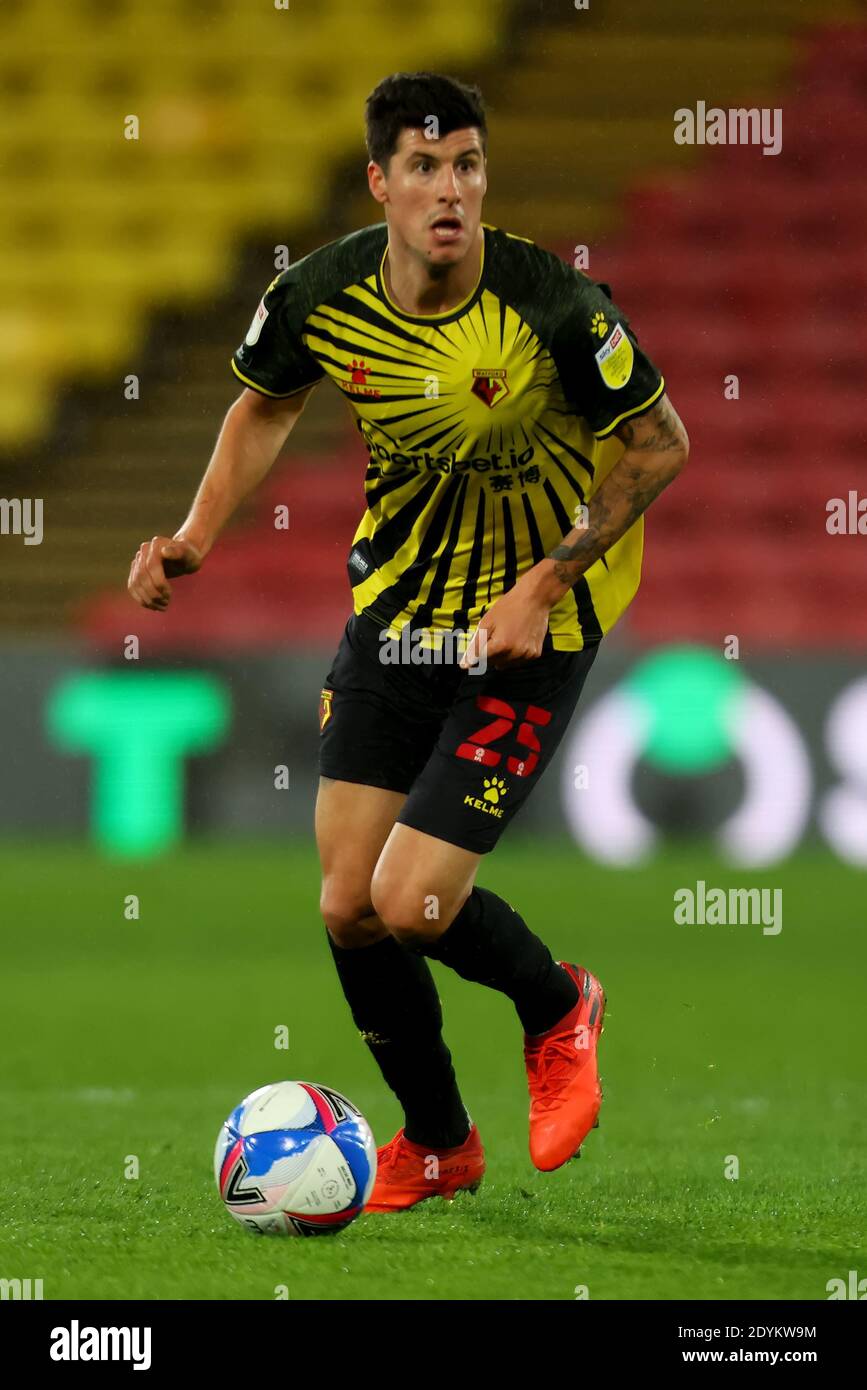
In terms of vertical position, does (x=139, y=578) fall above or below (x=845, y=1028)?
above

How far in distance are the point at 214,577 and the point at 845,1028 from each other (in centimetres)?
595

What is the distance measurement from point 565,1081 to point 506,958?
0.28 meters

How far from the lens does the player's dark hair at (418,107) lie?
3.92m

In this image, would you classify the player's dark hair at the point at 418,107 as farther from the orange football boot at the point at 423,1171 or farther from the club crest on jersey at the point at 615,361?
the orange football boot at the point at 423,1171

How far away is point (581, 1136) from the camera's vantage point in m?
4.20

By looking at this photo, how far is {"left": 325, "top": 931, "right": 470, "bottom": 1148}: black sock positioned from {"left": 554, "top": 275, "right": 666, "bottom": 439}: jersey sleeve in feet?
3.92

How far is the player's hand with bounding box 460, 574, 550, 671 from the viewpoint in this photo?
12.8 ft

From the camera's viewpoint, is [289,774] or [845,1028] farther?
[289,774]

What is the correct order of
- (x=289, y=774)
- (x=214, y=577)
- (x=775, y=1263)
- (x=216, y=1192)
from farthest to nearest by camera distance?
(x=214, y=577)
(x=289, y=774)
(x=216, y=1192)
(x=775, y=1263)

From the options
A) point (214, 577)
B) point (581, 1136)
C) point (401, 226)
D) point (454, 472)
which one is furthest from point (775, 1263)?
point (214, 577)

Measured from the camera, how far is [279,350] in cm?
429
